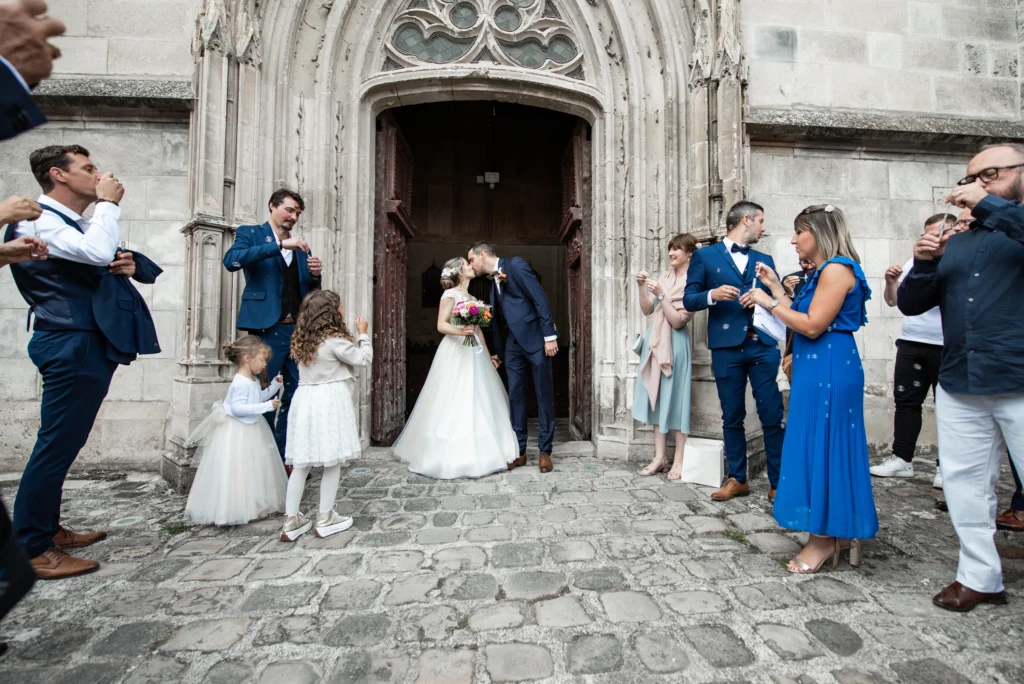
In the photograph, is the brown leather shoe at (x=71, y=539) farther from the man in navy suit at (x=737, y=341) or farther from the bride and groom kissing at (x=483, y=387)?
the man in navy suit at (x=737, y=341)

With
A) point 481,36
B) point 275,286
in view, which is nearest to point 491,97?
point 481,36

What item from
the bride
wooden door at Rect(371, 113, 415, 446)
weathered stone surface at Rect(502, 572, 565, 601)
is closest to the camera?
weathered stone surface at Rect(502, 572, 565, 601)

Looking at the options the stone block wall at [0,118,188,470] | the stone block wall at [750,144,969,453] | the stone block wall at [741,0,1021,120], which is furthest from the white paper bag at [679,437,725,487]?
the stone block wall at [0,118,188,470]

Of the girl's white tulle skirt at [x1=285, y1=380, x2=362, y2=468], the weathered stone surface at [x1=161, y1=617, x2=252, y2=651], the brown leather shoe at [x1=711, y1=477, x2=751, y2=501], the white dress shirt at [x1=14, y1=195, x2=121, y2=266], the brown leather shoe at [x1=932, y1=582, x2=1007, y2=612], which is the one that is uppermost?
the white dress shirt at [x1=14, y1=195, x2=121, y2=266]

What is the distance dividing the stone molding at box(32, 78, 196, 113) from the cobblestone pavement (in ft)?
11.6

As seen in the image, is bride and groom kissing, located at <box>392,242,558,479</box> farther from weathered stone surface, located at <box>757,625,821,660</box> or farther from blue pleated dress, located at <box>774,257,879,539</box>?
weathered stone surface, located at <box>757,625,821,660</box>

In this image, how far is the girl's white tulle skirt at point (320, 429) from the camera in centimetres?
295

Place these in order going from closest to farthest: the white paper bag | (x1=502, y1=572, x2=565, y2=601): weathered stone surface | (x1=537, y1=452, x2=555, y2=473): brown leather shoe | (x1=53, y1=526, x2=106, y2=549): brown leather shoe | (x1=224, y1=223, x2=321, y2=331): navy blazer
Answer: (x1=502, y1=572, x2=565, y2=601): weathered stone surface
(x1=53, y1=526, x2=106, y2=549): brown leather shoe
(x1=224, y1=223, x2=321, y2=331): navy blazer
the white paper bag
(x1=537, y1=452, x2=555, y2=473): brown leather shoe

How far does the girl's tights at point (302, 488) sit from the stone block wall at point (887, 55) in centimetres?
528

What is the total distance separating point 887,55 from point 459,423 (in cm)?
589

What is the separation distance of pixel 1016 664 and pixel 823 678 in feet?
2.43

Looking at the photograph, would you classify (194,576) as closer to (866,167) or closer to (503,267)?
(503,267)

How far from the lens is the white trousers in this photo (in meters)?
2.13

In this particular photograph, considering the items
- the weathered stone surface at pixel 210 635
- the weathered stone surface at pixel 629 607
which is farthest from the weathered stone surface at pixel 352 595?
the weathered stone surface at pixel 629 607
